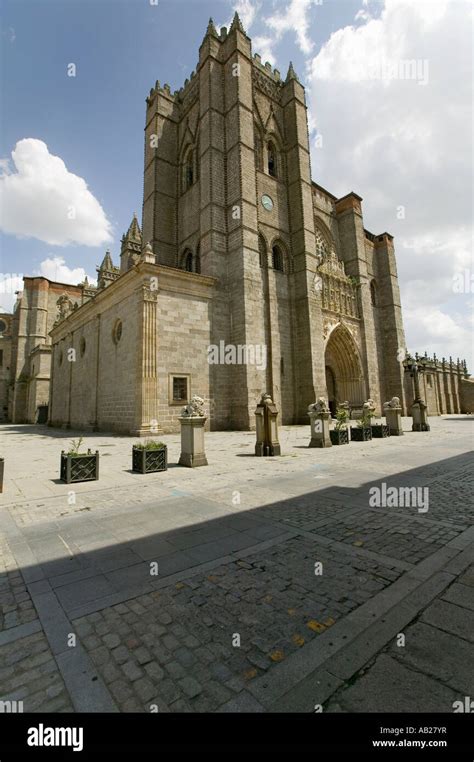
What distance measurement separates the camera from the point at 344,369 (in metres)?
27.5

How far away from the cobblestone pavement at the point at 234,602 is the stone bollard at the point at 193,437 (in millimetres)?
2714

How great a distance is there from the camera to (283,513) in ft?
15.2

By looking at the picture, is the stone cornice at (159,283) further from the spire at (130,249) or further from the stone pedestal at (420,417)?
the stone pedestal at (420,417)

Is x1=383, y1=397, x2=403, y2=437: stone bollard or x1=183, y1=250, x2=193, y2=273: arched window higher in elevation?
x1=183, y1=250, x2=193, y2=273: arched window

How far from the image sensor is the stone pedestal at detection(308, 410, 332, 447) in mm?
11484

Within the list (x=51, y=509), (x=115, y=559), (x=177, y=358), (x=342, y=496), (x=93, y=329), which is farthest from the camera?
(x=93, y=329)

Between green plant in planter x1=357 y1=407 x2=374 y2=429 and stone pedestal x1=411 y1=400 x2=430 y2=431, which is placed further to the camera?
stone pedestal x1=411 y1=400 x2=430 y2=431

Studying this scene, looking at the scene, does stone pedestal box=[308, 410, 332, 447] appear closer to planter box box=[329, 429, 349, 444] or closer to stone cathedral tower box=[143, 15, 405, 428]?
planter box box=[329, 429, 349, 444]

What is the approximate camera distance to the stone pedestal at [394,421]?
1534 cm

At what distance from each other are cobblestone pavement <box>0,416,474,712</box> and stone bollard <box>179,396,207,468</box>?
8.90ft

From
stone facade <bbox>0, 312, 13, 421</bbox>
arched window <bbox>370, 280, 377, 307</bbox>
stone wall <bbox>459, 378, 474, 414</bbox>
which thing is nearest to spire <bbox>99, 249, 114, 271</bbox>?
stone facade <bbox>0, 312, 13, 421</bbox>

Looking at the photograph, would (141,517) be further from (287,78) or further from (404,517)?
(287,78)

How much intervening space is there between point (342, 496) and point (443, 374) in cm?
4299
